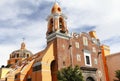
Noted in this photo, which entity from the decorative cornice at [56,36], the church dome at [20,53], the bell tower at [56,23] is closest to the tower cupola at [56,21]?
the bell tower at [56,23]

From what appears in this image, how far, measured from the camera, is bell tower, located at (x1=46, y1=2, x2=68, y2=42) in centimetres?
2803

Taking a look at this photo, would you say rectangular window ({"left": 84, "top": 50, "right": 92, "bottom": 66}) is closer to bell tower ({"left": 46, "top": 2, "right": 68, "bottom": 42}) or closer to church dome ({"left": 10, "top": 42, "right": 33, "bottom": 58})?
bell tower ({"left": 46, "top": 2, "right": 68, "bottom": 42})

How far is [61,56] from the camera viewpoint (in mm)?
26297

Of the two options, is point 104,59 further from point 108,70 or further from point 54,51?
point 54,51

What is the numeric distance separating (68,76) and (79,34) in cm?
1043

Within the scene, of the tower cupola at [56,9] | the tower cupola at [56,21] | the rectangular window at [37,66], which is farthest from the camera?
the tower cupola at [56,9]

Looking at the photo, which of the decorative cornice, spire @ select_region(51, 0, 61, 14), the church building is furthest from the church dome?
spire @ select_region(51, 0, 61, 14)

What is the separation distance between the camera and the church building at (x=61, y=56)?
83.9 ft

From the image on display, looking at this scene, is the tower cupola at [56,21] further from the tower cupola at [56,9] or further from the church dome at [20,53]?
the church dome at [20,53]

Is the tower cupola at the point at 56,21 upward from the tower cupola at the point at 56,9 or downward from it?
downward

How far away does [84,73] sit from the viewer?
27844 millimetres

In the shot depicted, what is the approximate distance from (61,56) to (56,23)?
559 cm

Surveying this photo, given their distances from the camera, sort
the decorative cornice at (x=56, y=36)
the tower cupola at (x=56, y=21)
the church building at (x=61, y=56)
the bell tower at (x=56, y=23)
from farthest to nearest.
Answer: the tower cupola at (x=56, y=21) < the bell tower at (x=56, y=23) < the decorative cornice at (x=56, y=36) < the church building at (x=61, y=56)

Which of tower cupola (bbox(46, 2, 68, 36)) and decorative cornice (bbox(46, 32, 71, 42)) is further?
tower cupola (bbox(46, 2, 68, 36))
